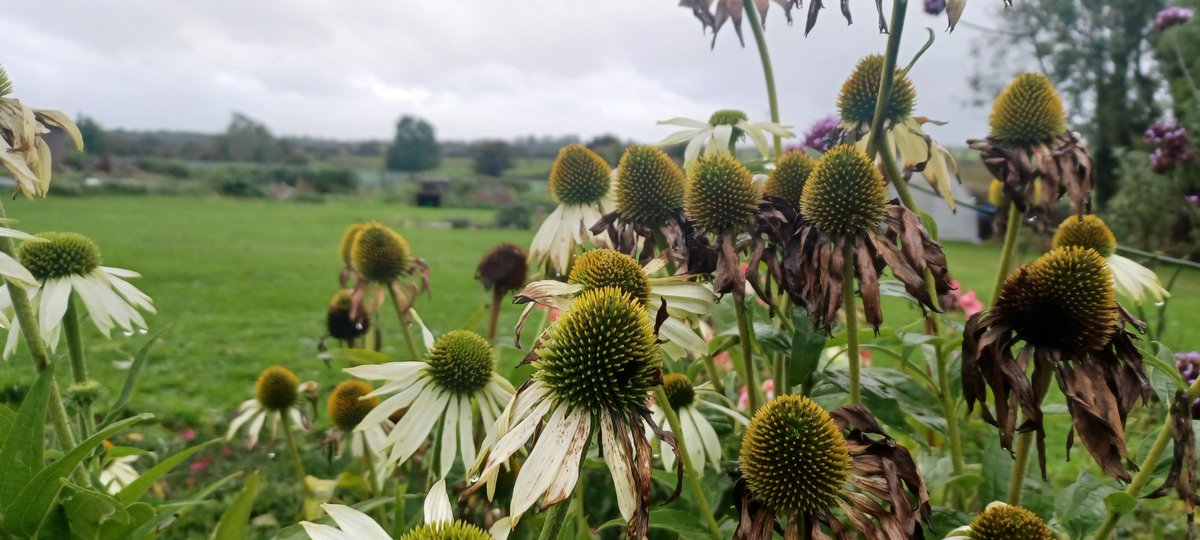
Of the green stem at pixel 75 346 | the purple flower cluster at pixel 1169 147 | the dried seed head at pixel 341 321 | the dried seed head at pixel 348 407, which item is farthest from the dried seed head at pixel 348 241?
the purple flower cluster at pixel 1169 147

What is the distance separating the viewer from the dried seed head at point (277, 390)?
1330 millimetres

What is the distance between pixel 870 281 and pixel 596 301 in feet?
0.75

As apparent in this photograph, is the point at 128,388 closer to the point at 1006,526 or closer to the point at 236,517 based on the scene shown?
the point at 236,517

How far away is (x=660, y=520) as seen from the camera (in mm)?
626

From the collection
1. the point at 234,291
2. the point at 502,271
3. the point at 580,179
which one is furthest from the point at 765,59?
the point at 234,291

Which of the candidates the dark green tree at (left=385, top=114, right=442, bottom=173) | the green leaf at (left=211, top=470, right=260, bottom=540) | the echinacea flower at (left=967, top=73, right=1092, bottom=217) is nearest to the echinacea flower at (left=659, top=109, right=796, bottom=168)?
the echinacea flower at (left=967, top=73, right=1092, bottom=217)

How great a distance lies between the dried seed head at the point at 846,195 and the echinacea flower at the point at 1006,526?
0.24 m

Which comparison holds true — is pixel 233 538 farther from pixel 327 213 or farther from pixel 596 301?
pixel 327 213

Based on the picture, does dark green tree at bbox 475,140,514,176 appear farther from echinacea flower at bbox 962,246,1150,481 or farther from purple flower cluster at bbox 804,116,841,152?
echinacea flower at bbox 962,246,1150,481

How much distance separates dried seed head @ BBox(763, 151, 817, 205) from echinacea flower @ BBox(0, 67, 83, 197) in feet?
2.30

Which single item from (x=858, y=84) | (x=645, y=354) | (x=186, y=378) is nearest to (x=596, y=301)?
(x=645, y=354)

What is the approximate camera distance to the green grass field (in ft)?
9.79

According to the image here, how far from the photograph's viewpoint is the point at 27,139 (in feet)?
2.27

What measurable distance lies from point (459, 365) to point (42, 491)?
37 cm
